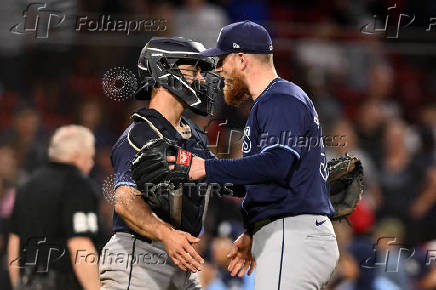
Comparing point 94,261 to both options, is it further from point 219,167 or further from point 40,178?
point 219,167

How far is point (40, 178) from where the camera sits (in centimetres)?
511

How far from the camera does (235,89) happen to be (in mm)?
4004

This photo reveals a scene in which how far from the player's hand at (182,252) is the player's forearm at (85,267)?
1120 millimetres

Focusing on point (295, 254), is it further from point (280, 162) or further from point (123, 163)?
point (123, 163)

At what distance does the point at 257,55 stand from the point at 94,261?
5.87ft

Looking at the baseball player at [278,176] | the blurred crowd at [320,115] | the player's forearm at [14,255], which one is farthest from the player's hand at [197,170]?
the blurred crowd at [320,115]

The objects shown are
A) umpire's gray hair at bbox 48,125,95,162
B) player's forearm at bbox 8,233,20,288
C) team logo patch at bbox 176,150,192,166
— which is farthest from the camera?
player's forearm at bbox 8,233,20,288

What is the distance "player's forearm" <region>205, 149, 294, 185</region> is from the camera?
3.54 m

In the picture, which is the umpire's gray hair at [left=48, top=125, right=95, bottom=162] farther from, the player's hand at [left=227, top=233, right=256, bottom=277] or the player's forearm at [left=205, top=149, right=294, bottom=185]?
the player's forearm at [left=205, top=149, right=294, bottom=185]

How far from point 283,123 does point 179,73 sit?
86 cm

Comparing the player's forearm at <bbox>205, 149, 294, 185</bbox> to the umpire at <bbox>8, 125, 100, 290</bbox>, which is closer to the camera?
the player's forearm at <bbox>205, 149, 294, 185</bbox>

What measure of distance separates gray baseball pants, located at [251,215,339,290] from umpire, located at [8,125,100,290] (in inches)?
59.2

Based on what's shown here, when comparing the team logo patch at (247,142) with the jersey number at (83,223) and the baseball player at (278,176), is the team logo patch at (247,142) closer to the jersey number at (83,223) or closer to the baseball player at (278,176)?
the baseball player at (278,176)

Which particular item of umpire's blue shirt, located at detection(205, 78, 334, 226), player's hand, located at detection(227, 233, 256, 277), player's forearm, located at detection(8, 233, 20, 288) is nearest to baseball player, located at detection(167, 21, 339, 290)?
umpire's blue shirt, located at detection(205, 78, 334, 226)
